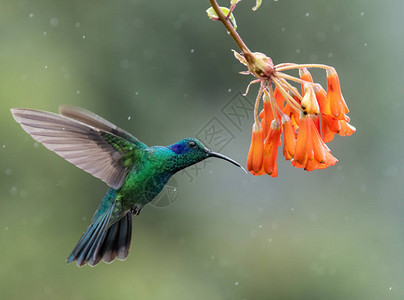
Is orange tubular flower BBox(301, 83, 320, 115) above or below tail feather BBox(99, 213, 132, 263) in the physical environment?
below

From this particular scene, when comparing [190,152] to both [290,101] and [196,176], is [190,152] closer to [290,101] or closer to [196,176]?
[290,101]

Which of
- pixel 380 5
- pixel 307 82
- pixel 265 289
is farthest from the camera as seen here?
pixel 380 5

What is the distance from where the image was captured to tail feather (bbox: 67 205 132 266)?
2.09 metres

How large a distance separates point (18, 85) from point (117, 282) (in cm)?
179

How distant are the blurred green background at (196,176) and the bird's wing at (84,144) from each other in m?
2.94

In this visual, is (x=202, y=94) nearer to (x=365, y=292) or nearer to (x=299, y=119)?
(x=365, y=292)

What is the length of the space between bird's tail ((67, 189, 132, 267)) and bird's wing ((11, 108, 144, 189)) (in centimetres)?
14

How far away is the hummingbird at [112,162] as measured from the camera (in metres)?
1.84

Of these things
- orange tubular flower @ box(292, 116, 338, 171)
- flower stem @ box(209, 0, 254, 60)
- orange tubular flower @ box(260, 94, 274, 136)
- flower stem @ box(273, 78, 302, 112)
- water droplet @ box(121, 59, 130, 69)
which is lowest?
orange tubular flower @ box(292, 116, 338, 171)

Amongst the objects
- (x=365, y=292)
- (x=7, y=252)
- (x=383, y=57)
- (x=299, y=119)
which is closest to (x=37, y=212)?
(x=7, y=252)

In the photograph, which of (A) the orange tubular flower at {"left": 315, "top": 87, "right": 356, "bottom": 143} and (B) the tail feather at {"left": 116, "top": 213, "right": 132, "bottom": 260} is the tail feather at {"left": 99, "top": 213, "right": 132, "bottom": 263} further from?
(A) the orange tubular flower at {"left": 315, "top": 87, "right": 356, "bottom": 143}

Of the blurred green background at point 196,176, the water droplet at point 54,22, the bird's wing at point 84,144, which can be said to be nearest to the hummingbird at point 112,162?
Answer: the bird's wing at point 84,144

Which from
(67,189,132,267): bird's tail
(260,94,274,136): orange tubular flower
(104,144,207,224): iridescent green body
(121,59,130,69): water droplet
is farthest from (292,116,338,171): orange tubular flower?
(121,59,130,69): water droplet

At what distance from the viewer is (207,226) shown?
5.38 meters
